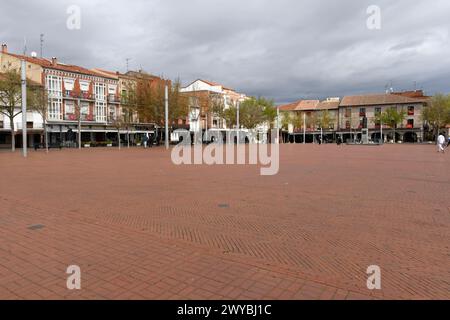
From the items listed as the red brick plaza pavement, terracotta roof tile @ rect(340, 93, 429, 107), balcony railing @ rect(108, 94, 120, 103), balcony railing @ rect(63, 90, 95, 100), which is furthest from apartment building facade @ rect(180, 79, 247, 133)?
the red brick plaza pavement

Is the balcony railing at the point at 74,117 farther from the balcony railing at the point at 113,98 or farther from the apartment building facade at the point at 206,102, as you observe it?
the apartment building facade at the point at 206,102

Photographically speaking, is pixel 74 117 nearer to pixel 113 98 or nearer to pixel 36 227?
pixel 113 98

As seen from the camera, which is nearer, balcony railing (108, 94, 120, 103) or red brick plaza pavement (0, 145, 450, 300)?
red brick plaza pavement (0, 145, 450, 300)

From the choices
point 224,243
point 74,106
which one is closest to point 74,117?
point 74,106

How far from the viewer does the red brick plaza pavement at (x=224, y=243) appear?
375 cm

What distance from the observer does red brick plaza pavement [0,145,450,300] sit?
3752 millimetres

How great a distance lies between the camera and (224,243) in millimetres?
5254

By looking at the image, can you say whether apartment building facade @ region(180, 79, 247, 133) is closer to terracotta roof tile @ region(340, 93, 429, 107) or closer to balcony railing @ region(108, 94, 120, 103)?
balcony railing @ region(108, 94, 120, 103)

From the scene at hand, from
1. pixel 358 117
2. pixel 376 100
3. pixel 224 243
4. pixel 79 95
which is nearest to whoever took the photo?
pixel 224 243

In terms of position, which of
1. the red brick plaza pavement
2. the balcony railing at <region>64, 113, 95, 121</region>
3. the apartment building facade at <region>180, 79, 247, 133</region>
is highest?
the apartment building facade at <region>180, 79, 247, 133</region>

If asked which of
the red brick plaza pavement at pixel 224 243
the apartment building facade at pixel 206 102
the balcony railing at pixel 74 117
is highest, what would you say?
the apartment building facade at pixel 206 102

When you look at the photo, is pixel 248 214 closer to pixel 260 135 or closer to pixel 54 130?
pixel 54 130

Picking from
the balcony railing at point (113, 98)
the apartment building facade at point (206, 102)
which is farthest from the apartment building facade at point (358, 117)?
the balcony railing at point (113, 98)
